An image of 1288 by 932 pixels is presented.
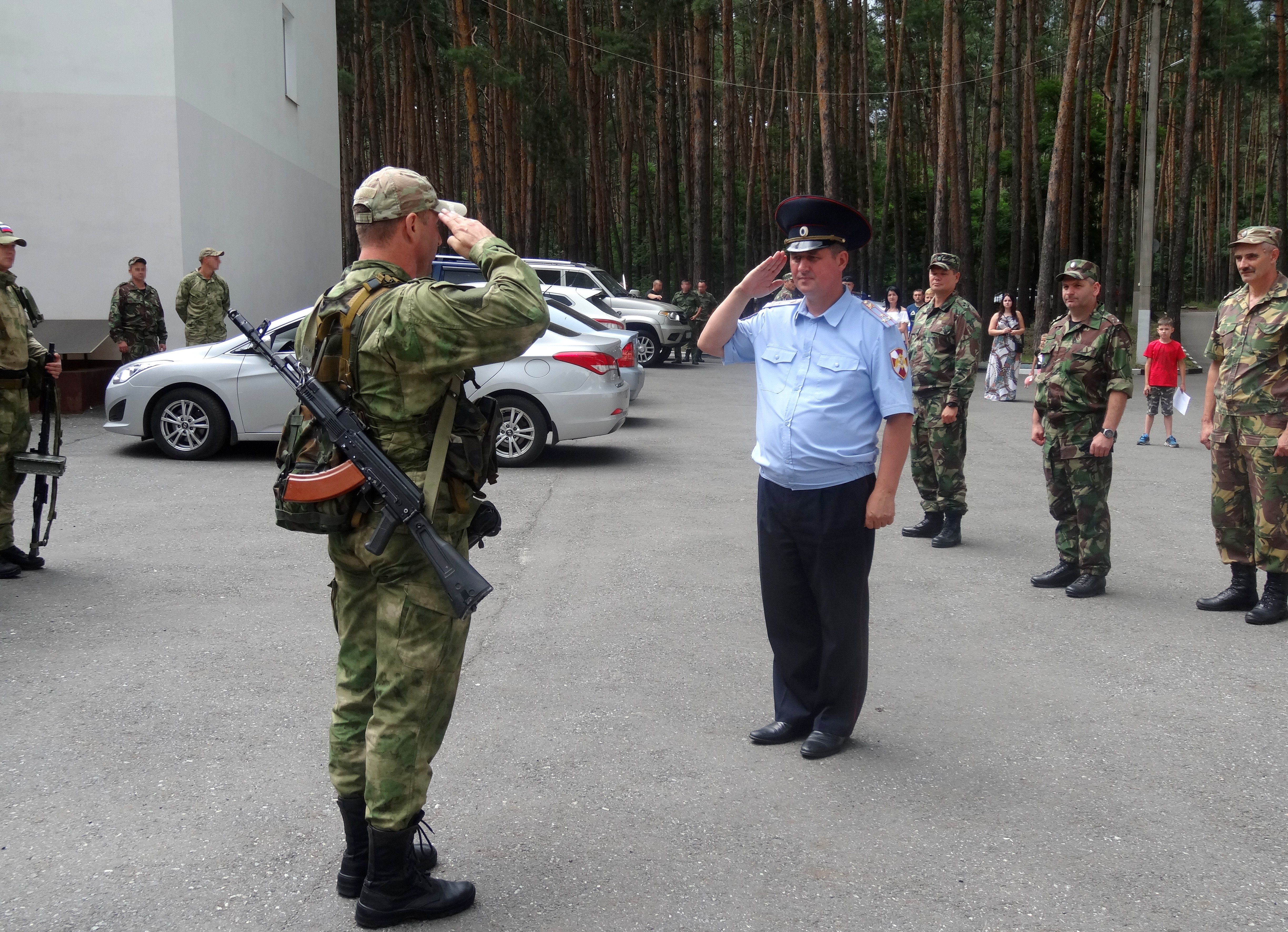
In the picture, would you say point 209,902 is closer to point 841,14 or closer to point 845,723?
point 845,723

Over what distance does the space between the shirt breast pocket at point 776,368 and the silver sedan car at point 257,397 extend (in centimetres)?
695

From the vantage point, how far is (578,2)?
3309 cm

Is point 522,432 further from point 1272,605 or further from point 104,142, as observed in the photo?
point 104,142

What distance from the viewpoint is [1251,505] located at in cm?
673

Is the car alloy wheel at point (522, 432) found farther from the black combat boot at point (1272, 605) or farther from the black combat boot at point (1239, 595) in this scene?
the black combat boot at point (1272, 605)

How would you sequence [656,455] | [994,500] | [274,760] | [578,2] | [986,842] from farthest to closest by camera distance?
[578,2], [656,455], [994,500], [274,760], [986,842]

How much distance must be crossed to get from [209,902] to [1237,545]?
5.68m

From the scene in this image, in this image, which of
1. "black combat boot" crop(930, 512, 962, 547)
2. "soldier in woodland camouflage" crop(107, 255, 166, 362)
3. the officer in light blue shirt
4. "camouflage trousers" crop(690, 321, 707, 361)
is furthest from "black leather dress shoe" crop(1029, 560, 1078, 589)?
"camouflage trousers" crop(690, 321, 707, 361)

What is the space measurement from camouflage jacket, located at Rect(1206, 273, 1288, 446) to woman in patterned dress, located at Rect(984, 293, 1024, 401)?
12965 mm

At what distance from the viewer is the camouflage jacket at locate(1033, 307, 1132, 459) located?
6.98 meters

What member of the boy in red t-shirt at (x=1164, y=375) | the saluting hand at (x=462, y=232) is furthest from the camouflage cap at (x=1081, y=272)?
the boy in red t-shirt at (x=1164, y=375)

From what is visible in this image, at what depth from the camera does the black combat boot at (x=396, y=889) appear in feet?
10.4

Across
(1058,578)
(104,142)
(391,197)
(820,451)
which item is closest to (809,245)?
(820,451)

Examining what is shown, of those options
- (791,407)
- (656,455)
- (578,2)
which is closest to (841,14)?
(578,2)
